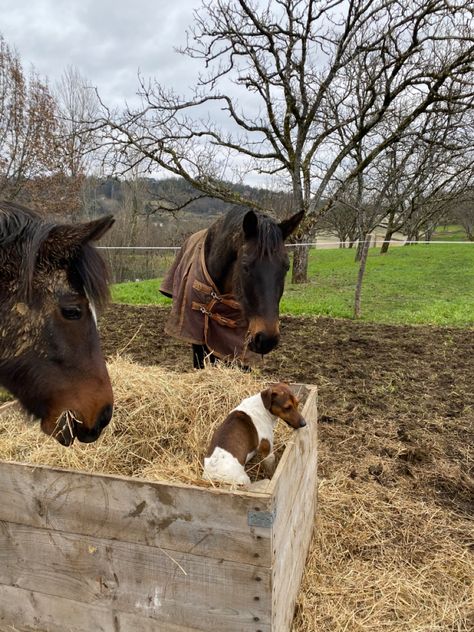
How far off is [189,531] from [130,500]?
0.77 feet

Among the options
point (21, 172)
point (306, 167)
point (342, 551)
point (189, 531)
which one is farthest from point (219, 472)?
point (21, 172)

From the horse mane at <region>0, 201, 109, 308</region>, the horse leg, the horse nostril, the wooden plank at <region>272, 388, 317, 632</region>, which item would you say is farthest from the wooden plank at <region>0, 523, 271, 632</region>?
the horse leg

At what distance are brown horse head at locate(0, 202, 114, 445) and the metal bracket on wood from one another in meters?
0.62

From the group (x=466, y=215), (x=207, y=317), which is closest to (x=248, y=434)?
(x=207, y=317)

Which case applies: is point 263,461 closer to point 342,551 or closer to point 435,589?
point 342,551

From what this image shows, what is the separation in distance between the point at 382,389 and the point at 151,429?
3512 millimetres

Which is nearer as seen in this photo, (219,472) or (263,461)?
(219,472)

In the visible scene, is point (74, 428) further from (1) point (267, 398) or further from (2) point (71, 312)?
(1) point (267, 398)

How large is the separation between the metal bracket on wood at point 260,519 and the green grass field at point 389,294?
834cm

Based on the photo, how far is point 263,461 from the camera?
217 centimetres

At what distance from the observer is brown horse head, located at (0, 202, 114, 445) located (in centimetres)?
153

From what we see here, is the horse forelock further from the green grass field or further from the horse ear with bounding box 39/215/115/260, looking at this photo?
the green grass field

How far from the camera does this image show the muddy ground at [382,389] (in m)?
3.42

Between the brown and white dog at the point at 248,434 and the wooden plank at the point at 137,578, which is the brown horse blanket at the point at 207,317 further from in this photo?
the wooden plank at the point at 137,578
